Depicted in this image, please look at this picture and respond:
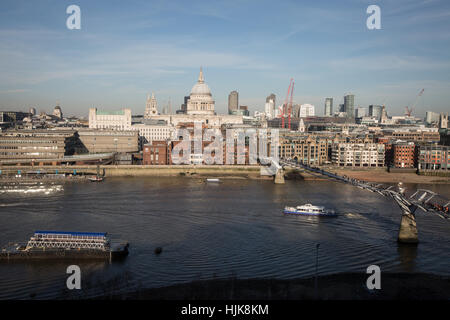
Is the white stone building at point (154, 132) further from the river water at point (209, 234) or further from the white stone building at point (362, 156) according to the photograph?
the river water at point (209, 234)

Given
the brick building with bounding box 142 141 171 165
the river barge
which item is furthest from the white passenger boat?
the brick building with bounding box 142 141 171 165

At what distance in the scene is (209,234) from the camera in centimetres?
1328

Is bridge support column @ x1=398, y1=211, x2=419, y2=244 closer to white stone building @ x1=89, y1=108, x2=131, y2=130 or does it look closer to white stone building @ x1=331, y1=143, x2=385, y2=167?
white stone building @ x1=331, y1=143, x2=385, y2=167

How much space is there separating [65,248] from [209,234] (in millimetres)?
3837

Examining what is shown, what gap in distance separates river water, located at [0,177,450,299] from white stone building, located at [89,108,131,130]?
96.4ft

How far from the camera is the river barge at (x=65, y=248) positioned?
11.1 m

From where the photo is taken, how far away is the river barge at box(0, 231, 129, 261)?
11141 mm

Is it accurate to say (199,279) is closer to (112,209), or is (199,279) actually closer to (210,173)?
(112,209)

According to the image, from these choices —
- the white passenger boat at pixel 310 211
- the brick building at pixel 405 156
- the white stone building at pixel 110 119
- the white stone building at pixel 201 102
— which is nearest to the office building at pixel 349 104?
the white stone building at pixel 201 102

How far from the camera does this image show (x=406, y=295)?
8.81 meters

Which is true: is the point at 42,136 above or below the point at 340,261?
above

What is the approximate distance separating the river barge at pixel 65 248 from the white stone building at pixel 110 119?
39.6 m

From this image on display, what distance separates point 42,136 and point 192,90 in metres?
30.8
